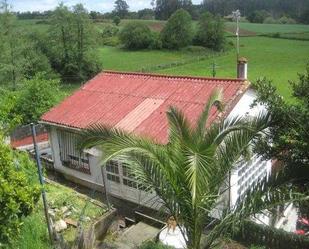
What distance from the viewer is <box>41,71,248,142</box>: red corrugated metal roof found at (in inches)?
515

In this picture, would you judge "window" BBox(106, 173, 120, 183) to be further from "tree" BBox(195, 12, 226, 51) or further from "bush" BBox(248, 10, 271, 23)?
"bush" BBox(248, 10, 271, 23)

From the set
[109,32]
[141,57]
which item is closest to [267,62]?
[141,57]

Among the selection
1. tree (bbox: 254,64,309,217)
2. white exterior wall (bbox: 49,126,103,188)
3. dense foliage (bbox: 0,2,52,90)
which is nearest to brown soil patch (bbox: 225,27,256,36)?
dense foliage (bbox: 0,2,52,90)

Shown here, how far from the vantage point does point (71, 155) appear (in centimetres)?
1545

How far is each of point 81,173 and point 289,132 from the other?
960 centimetres

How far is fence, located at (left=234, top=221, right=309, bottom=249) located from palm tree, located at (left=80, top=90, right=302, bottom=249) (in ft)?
9.53

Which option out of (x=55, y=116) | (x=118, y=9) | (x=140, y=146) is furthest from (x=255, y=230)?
(x=118, y=9)

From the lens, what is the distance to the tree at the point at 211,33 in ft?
246

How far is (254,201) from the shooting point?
6.97m

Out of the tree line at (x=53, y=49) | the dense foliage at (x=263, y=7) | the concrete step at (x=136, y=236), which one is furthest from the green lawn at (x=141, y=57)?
the concrete step at (x=136, y=236)

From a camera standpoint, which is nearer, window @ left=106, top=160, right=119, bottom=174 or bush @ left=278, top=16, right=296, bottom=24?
window @ left=106, top=160, right=119, bottom=174

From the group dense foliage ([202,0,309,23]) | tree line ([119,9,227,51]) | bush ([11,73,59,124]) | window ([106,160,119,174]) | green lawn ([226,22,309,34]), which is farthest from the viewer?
dense foliage ([202,0,309,23])

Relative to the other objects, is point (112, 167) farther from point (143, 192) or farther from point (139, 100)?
point (139, 100)

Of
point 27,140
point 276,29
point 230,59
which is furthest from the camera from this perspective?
point 276,29
